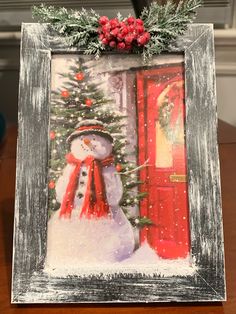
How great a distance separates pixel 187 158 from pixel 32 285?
0.31 meters

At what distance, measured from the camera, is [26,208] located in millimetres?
691

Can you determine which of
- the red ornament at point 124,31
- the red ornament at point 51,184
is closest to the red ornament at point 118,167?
the red ornament at point 51,184

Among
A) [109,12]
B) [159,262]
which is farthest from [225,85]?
[159,262]

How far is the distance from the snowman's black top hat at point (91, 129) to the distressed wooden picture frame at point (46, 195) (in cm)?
5

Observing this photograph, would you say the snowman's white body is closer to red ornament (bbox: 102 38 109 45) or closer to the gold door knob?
the gold door knob

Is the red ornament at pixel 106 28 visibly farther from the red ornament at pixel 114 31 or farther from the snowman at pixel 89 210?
the snowman at pixel 89 210

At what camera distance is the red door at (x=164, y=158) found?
2.28ft

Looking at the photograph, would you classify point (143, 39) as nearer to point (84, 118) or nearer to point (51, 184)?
point (84, 118)

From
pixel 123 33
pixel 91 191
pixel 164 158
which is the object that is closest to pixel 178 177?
pixel 164 158

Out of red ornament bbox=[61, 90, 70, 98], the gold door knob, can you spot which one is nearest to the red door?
the gold door knob

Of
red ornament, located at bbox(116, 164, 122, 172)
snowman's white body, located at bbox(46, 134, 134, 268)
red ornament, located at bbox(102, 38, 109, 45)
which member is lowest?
snowman's white body, located at bbox(46, 134, 134, 268)

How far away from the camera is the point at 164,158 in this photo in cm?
71

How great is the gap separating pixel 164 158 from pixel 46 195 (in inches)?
7.6

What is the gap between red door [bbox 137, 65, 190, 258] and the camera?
0.70m
